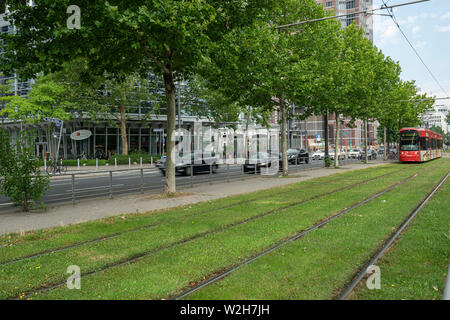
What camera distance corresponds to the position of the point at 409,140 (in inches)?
1410

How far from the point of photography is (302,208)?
10.7 m

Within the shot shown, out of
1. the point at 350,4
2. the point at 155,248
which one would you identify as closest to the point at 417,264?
the point at 155,248

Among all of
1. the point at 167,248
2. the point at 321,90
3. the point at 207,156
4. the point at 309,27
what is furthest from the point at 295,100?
the point at 167,248

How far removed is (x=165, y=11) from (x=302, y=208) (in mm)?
6499

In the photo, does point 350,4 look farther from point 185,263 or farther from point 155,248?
point 185,263

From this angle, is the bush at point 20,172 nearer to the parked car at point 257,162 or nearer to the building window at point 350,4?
the parked car at point 257,162

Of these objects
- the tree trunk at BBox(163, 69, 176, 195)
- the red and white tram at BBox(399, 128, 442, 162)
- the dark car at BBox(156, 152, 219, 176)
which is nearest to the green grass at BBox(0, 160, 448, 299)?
the tree trunk at BBox(163, 69, 176, 195)

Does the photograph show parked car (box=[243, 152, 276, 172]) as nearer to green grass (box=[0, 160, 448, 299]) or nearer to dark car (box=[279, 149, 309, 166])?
dark car (box=[279, 149, 309, 166])

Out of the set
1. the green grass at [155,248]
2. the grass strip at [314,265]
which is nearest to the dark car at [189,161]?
the green grass at [155,248]

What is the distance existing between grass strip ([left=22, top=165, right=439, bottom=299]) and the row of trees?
528 cm

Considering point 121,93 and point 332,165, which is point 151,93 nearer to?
point 121,93

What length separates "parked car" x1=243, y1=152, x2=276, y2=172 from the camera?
24648 mm

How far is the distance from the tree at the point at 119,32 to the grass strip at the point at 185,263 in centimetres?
532

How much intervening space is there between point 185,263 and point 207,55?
754cm
